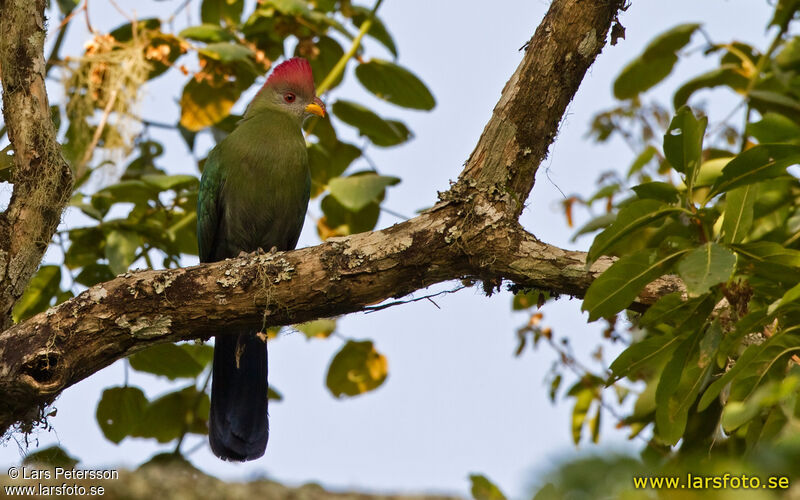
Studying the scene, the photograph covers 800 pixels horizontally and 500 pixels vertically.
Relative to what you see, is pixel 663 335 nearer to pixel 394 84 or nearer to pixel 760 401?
pixel 760 401

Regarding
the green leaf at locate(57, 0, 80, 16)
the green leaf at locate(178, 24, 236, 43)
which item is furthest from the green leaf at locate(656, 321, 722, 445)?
the green leaf at locate(57, 0, 80, 16)

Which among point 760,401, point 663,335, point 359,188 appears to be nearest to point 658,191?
point 663,335

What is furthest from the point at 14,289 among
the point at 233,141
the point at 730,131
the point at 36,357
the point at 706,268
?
the point at 730,131

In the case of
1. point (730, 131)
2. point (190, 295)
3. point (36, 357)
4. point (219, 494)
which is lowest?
point (219, 494)

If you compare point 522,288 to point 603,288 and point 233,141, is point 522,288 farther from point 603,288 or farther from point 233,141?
point 233,141

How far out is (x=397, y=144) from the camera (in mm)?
4234

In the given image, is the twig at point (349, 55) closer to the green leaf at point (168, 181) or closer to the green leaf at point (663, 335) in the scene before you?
the green leaf at point (168, 181)

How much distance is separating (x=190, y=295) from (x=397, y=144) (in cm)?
178

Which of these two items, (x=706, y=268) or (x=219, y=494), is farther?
(x=706, y=268)

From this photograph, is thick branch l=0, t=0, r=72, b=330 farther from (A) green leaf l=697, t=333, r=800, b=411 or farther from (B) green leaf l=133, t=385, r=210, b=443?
(A) green leaf l=697, t=333, r=800, b=411

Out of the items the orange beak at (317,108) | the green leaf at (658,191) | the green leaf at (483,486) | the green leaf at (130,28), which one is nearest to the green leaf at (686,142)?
the green leaf at (658,191)

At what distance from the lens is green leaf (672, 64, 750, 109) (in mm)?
3908

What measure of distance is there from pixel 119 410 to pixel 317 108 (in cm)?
178

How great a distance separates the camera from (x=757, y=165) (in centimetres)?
234
